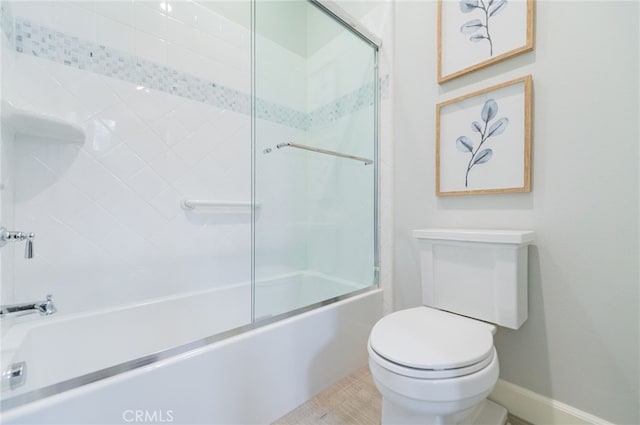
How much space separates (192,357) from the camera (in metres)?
0.83

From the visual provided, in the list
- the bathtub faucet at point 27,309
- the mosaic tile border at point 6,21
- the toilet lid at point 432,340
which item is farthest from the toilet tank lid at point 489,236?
the mosaic tile border at point 6,21

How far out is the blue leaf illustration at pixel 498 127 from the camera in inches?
43.0

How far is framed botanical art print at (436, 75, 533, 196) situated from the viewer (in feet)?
3.44

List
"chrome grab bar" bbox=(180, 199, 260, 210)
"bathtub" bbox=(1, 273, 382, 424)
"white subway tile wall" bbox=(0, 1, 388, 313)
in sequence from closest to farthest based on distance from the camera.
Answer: "bathtub" bbox=(1, 273, 382, 424) → "white subway tile wall" bbox=(0, 1, 388, 313) → "chrome grab bar" bbox=(180, 199, 260, 210)

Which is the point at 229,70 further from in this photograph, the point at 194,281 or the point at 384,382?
the point at 384,382

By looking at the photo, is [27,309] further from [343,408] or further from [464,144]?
[464,144]

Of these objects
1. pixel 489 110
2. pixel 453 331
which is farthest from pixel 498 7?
pixel 453 331

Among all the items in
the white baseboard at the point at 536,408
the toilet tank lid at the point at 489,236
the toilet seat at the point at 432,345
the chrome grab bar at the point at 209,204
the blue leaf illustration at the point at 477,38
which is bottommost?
the white baseboard at the point at 536,408

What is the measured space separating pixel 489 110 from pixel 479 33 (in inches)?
14.2

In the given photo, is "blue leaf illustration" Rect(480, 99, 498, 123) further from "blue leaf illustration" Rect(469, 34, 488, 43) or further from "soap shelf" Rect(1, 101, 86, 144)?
"soap shelf" Rect(1, 101, 86, 144)

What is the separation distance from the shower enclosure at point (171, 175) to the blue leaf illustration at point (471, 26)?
503 mm

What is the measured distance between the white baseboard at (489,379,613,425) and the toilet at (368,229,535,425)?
6cm

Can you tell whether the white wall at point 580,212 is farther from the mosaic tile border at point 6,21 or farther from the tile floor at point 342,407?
the mosaic tile border at point 6,21

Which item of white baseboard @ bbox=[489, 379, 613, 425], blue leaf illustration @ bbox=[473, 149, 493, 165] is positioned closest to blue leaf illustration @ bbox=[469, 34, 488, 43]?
blue leaf illustration @ bbox=[473, 149, 493, 165]
